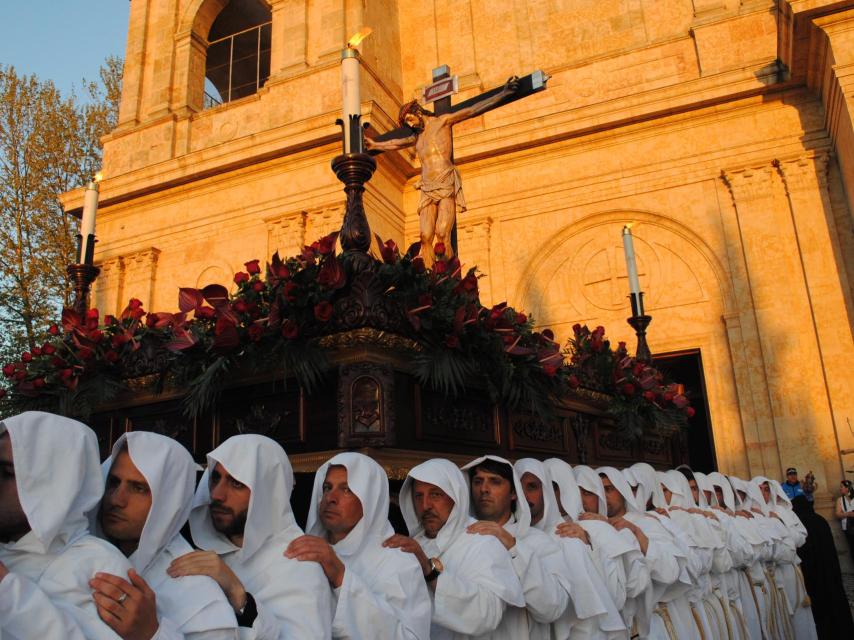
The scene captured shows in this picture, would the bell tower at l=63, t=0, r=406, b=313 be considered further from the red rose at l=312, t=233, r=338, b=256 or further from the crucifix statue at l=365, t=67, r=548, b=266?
the red rose at l=312, t=233, r=338, b=256

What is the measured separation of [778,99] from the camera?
38.9 feet

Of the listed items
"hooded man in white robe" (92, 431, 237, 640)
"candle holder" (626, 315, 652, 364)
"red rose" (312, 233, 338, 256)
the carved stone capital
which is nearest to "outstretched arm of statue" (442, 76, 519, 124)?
"red rose" (312, 233, 338, 256)

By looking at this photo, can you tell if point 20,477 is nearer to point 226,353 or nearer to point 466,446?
point 226,353

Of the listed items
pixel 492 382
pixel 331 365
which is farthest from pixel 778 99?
pixel 331 365

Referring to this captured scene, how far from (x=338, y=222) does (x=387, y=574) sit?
1050 cm

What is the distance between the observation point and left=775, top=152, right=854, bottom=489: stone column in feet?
34.2

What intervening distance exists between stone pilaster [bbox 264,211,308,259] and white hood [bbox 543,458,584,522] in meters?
9.55

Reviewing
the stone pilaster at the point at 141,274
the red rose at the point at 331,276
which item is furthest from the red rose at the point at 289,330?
the stone pilaster at the point at 141,274

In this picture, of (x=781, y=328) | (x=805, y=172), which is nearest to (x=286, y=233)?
(x=781, y=328)

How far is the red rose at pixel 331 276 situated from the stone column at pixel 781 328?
947cm

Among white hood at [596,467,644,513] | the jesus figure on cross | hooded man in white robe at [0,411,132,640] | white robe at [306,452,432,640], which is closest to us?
hooded man in white robe at [0,411,132,640]

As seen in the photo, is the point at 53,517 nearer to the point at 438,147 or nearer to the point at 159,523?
the point at 159,523

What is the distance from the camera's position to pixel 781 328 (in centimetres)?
1110

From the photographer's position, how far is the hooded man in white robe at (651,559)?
13.6ft
